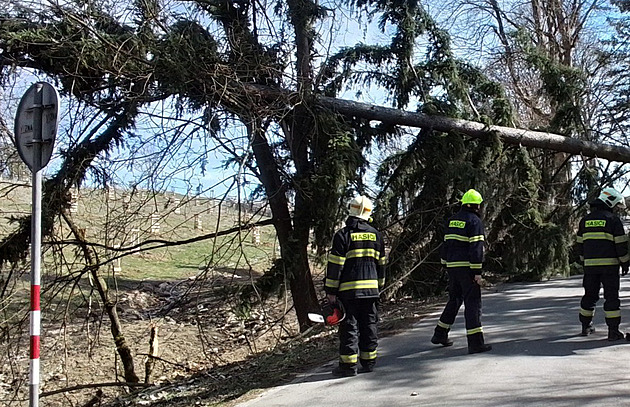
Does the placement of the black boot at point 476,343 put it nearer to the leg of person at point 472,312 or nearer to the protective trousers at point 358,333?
the leg of person at point 472,312

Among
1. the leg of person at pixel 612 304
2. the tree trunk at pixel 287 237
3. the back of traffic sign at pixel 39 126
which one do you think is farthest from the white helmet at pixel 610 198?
the back of traffic sign at pixel 39 126

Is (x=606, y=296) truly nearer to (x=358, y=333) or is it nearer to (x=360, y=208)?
(x=358, y=333)

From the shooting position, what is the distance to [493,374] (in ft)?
18.5

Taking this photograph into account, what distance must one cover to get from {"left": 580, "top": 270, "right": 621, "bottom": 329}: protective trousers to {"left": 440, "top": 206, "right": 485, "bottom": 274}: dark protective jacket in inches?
55.2

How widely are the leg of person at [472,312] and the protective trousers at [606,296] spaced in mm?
1294

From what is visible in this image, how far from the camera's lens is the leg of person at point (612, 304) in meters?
6.51

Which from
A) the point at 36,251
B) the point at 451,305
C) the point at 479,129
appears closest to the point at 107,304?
the point at 36,251

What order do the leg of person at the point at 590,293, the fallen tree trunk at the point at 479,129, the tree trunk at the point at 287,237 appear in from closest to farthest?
the leg of person at the point at 590,293 < the tree trunk at the point at 287,237 < the fallen tree trunk at the point at 479,129

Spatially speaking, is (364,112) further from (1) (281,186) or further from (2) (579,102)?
(2) (579,102)

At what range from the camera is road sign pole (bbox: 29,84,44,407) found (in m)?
4.83

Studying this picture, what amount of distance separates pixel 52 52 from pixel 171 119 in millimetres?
1743

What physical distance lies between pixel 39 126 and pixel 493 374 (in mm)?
4557

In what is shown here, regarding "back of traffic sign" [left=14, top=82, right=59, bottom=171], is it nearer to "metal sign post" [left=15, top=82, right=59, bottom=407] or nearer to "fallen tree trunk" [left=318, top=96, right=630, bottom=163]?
"metal sign post" [left=15, top=82, right=59, bottom=407]

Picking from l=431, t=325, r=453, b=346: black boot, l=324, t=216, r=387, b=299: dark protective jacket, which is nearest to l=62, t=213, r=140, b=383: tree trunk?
l=324, t=216, r=387, b=299: dark protective jacket
